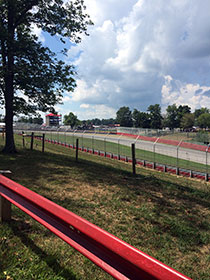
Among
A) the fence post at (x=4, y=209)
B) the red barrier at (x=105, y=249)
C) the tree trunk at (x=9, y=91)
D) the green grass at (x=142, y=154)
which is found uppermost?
the tree trunk at (x=9, y=91)

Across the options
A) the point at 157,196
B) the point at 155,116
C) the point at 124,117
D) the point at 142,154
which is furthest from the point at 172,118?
the point at 157,196

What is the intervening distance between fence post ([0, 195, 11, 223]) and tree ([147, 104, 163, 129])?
109 meters

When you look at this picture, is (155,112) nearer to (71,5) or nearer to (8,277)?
(71,5)

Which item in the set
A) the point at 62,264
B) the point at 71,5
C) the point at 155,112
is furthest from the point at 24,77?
the point at 155,112

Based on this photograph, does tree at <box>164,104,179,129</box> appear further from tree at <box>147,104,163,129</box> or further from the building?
the building

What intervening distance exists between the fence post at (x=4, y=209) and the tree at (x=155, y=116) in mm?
108628

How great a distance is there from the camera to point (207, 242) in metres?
3.79

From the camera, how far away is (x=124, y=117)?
141 metres

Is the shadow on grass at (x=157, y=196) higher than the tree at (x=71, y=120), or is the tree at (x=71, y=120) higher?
the tree at (x=71, y=120)

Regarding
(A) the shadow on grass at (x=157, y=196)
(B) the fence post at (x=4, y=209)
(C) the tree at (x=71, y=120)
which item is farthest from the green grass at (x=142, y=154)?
(C) the tree at (x=71, y=120)

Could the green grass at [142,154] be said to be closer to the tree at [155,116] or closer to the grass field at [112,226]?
the grass field at [112,226]

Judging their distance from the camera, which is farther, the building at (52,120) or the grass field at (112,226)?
the building at (52,120)

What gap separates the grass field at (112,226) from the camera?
2.67 meters

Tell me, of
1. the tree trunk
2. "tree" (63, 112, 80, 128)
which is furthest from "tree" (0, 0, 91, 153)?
"tree" (63, 112, 80, 128)
